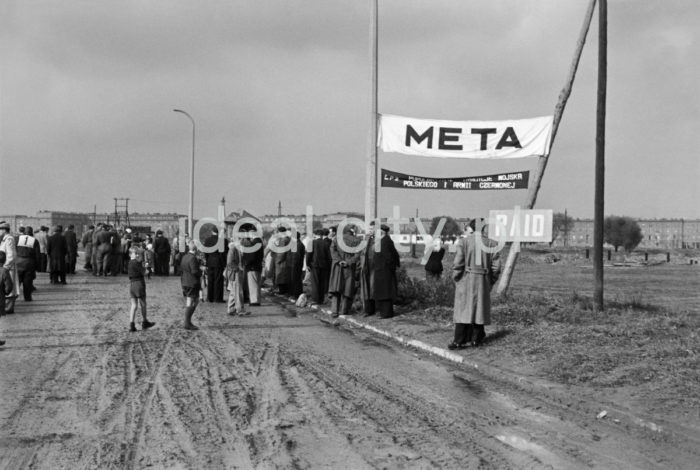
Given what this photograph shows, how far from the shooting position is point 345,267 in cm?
1377

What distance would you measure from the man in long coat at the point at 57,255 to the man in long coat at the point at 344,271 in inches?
460

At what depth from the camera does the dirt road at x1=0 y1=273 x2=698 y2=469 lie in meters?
5.16

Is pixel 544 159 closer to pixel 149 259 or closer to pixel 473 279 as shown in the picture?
pixel 473 279

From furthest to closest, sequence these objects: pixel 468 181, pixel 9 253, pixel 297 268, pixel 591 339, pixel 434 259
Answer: pixel 434 259
pixel 297 268
pixel 468 181
pixel 9 253
pixel 591 339

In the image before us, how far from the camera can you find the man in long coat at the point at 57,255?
2144 cm

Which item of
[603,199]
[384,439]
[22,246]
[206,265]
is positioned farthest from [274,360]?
[22,246]

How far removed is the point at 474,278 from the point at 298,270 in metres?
8.68

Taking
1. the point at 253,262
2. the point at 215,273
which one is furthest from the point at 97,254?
the point at 253,262

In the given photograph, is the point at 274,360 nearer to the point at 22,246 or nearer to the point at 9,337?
the point at 9,337

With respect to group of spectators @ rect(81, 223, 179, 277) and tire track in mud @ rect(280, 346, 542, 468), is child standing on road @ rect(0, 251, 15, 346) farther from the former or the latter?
group of spectators @ rect(81, 223, 179, 277)

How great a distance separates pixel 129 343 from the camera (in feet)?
34.4

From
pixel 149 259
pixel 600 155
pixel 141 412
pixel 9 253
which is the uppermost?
pixel 600 155

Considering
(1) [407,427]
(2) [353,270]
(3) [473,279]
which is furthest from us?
(2) [353,270]

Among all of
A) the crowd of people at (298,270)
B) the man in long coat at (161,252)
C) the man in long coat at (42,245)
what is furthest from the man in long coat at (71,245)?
the man in long coat at (161,252)
